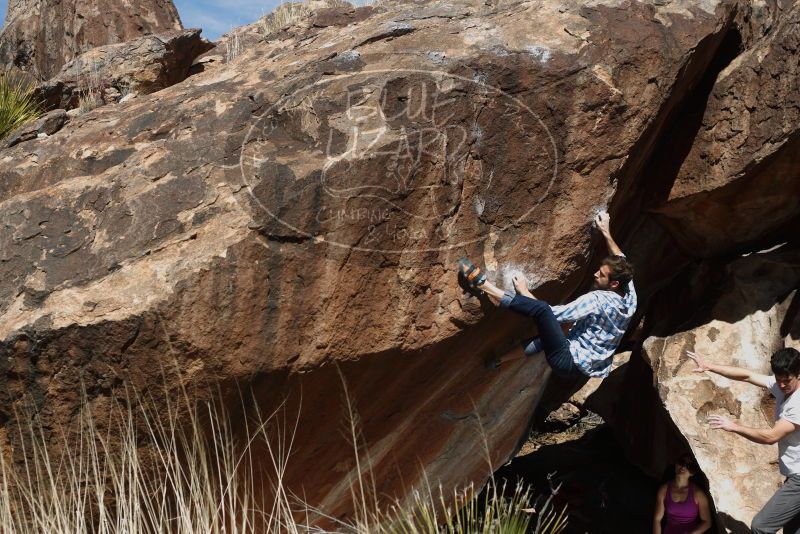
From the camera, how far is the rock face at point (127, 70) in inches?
296

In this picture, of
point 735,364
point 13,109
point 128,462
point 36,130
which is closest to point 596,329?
point 735,364

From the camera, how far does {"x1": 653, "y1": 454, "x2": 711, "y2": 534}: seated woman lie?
5.30 metres

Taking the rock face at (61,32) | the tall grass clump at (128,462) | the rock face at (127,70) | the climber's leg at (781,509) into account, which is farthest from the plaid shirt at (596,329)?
the rock face at (61,32)

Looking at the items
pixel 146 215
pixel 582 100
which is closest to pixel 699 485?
pixel 582 100

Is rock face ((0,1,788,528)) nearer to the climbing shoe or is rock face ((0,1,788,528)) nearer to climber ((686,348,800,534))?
the climbing shoe

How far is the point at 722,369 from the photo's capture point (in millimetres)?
4648

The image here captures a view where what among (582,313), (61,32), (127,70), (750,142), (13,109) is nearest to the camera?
(582,313)

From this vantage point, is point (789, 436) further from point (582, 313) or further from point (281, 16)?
point (281, 16)

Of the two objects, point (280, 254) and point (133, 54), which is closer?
point (280, 254)

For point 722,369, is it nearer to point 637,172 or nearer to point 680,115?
point 637,172

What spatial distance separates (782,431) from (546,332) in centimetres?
124

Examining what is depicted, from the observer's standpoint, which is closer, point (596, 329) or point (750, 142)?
point (596, 329)

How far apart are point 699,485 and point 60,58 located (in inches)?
324

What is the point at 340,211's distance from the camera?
3980mm
